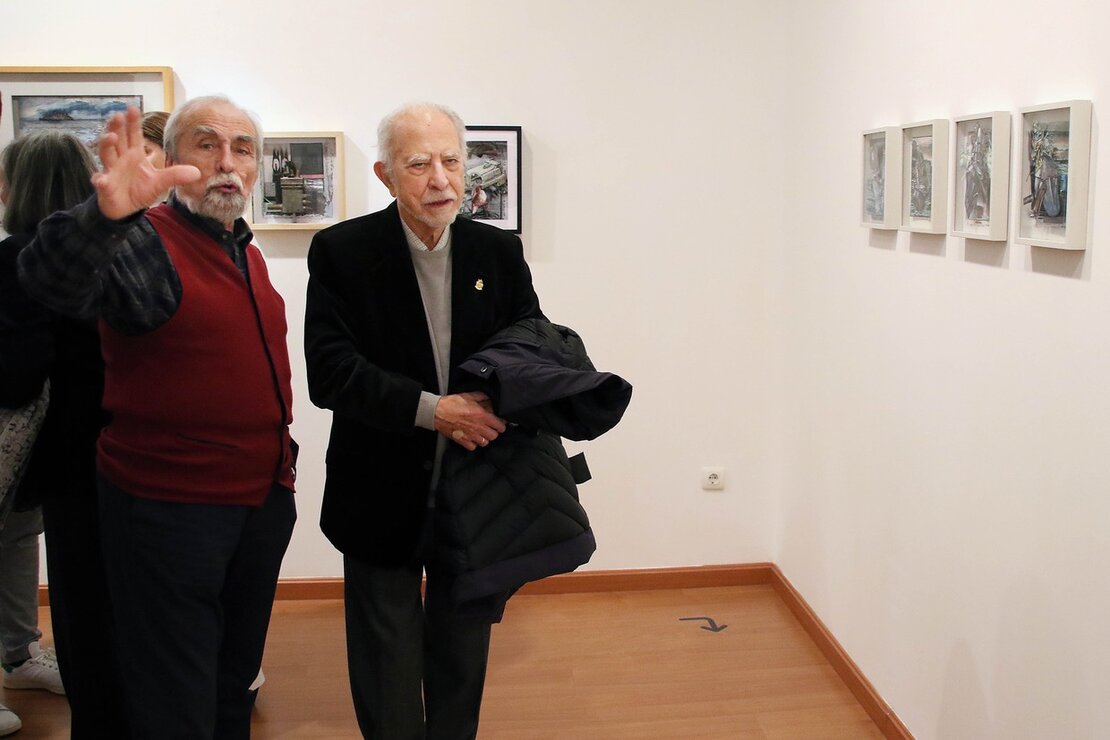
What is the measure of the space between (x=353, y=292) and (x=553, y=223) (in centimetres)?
191

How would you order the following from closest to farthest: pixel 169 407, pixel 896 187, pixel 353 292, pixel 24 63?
pixel 169 407 → pixel 353 292 → pixel 896 187 → pixel 24 63

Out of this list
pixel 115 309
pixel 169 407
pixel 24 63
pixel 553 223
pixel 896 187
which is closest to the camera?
pixel 115 309

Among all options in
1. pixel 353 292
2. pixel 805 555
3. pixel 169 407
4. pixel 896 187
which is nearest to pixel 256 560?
pixel 169 407

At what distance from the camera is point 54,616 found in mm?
2641

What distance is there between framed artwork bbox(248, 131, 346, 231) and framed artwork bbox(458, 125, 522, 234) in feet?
1.57

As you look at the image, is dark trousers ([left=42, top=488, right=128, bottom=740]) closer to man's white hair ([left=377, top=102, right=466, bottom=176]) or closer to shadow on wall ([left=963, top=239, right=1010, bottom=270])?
man's white hair ([left=377, top=102, right=466, bottom=176])

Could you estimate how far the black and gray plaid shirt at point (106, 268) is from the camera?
5.89 feet

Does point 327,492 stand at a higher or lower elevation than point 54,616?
higher

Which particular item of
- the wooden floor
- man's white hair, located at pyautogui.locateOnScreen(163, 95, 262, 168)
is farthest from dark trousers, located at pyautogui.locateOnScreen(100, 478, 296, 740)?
the wooden floor

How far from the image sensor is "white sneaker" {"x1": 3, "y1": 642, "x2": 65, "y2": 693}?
3.38 meters

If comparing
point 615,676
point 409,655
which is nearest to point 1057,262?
point 409,655

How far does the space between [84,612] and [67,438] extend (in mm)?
414

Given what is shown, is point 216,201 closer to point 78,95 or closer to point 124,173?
point 124,173

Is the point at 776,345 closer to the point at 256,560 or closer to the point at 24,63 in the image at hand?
the point at 256,560
